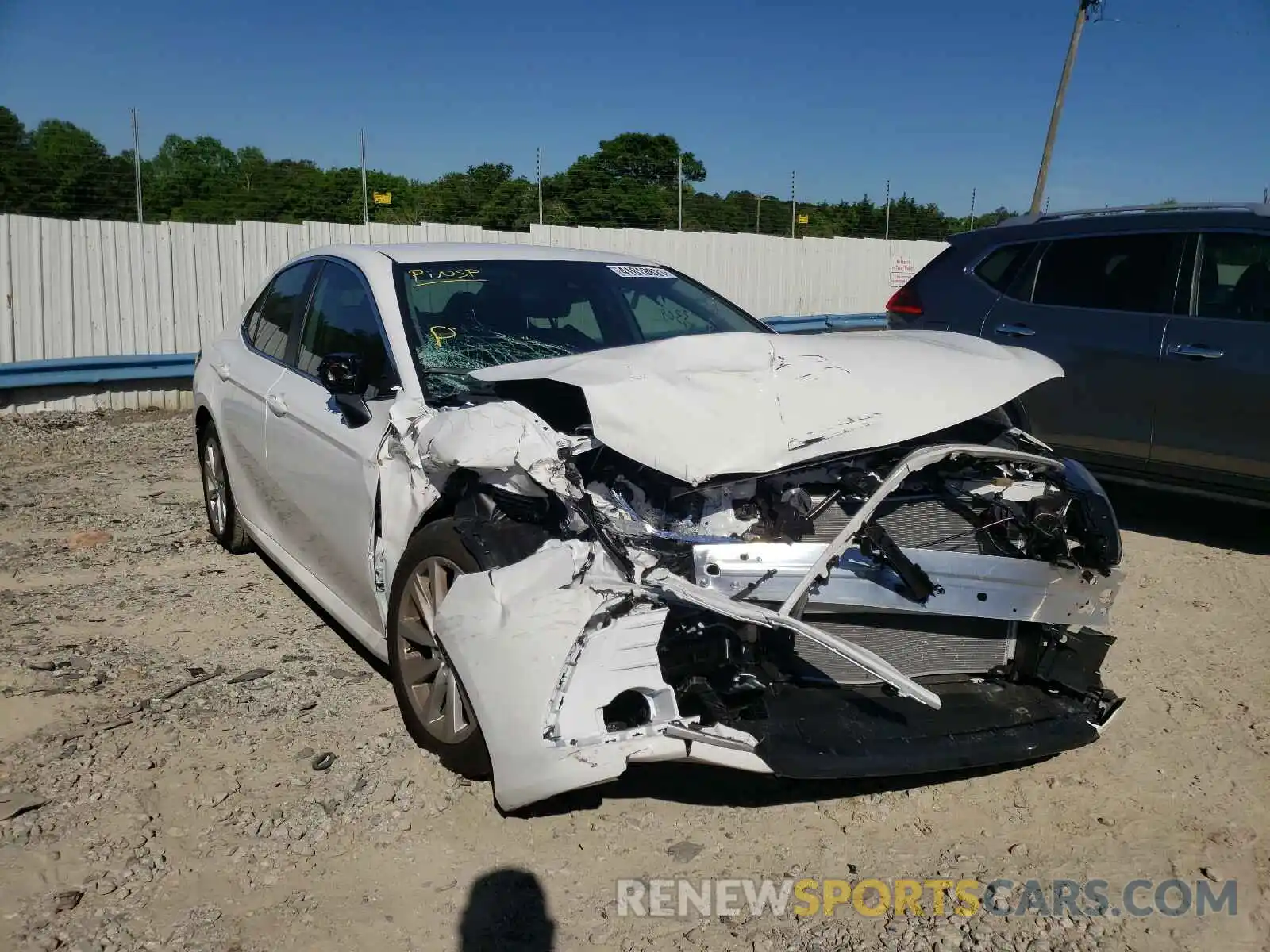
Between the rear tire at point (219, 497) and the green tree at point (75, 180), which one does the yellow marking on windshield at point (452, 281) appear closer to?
the rear tire at point (219, 497)

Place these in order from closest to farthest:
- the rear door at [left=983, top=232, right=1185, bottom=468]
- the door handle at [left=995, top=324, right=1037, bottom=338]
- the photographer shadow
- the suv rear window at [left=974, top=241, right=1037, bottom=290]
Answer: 1. the photographer shadow
2. the rear door at [left=983, top=232, right=1185, bottom=468]
3. the door handle at [left=995, top=324, right=1037, bottom=338]
4. the suv rear window at [left=974, top=241, right=1037, bottom=290]

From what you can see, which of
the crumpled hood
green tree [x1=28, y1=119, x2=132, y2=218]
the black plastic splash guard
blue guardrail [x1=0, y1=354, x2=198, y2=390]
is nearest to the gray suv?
the crumpled hood

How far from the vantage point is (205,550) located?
18.7ft

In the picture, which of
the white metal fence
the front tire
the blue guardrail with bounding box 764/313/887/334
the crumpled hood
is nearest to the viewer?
the crumpled hood

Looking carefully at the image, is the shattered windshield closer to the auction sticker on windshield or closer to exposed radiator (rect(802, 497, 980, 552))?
the auction sticker on windshield

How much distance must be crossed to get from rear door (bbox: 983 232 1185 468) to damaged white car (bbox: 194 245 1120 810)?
2.56 metres

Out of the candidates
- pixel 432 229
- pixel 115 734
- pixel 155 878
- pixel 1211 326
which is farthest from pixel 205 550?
pixel 432 229

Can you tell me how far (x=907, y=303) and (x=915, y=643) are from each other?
439 centimetres

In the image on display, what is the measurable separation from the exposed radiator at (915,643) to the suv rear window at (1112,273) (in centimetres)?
355

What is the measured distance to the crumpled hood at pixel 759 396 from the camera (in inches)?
112

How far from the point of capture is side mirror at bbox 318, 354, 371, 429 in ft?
11.5

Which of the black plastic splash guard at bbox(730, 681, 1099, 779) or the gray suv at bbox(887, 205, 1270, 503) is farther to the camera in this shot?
the gray suv at bbox(887, 205, 1270, 503)

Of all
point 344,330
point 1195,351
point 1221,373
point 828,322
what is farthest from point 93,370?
point 828,322

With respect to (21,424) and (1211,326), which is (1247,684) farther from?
(21,424)
